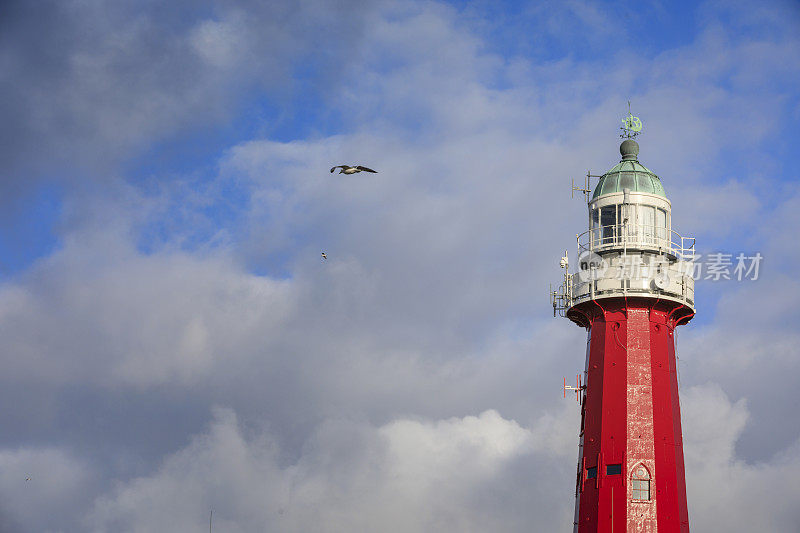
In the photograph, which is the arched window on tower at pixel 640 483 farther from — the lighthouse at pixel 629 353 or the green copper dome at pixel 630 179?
the green copper dome at pixel 630 179

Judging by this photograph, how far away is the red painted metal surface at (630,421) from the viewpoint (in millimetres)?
63719

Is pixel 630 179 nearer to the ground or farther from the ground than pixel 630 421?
farther from the ground

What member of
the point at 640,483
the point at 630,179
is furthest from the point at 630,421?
the point at 630,179

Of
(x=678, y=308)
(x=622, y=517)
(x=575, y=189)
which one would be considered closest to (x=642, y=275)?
(x=678, y=308)

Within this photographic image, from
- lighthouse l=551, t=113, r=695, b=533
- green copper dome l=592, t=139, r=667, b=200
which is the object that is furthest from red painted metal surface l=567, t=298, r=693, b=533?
green copper dome l=592, t=139, r=667, b=200

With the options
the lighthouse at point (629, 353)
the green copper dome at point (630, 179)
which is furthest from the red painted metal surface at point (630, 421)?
the green copper dome at point (630, 179)

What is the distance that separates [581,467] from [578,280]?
1055 cm

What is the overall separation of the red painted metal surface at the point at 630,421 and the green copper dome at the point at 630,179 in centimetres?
675

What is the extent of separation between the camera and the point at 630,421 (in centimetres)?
6519

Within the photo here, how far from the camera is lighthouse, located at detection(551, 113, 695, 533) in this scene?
64000mm

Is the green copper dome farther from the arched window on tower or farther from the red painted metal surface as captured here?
the arched window on tower

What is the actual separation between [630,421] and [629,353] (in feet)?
12.5

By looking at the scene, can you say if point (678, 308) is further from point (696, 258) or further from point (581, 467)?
point (581, 467)

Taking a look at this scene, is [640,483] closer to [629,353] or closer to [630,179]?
[629,353]
